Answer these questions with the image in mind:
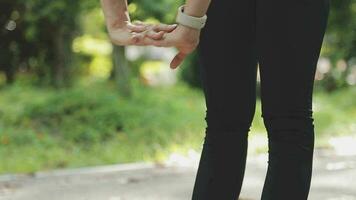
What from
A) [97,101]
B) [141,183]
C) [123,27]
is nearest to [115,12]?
[123,27]

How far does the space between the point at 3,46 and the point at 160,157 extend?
5463 mm

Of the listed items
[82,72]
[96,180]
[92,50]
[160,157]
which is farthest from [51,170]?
[92,50]

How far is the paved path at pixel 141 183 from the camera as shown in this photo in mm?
4195

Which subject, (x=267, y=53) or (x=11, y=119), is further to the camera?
(x=11, y=119)

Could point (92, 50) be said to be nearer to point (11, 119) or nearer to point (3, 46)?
point (3, 46)

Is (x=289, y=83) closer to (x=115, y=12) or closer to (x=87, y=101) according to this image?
(x=115, y=12)

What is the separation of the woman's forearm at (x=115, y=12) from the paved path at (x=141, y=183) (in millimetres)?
2155

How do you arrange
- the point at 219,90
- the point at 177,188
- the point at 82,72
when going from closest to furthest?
the point at 219,90
the point at 177,188
the point at 82,72

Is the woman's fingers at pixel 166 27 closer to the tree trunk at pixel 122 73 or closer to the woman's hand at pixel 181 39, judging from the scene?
the woman's hand at pixel 181 39

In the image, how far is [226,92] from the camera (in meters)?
2.00

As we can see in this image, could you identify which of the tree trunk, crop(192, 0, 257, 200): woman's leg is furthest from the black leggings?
the tree trunk

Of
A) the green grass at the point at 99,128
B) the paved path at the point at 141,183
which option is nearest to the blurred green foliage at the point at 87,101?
the green grass at the point at 99,128

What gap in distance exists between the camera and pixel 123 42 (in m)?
1.91

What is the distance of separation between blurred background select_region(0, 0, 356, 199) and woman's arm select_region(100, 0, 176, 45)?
3.43 m
